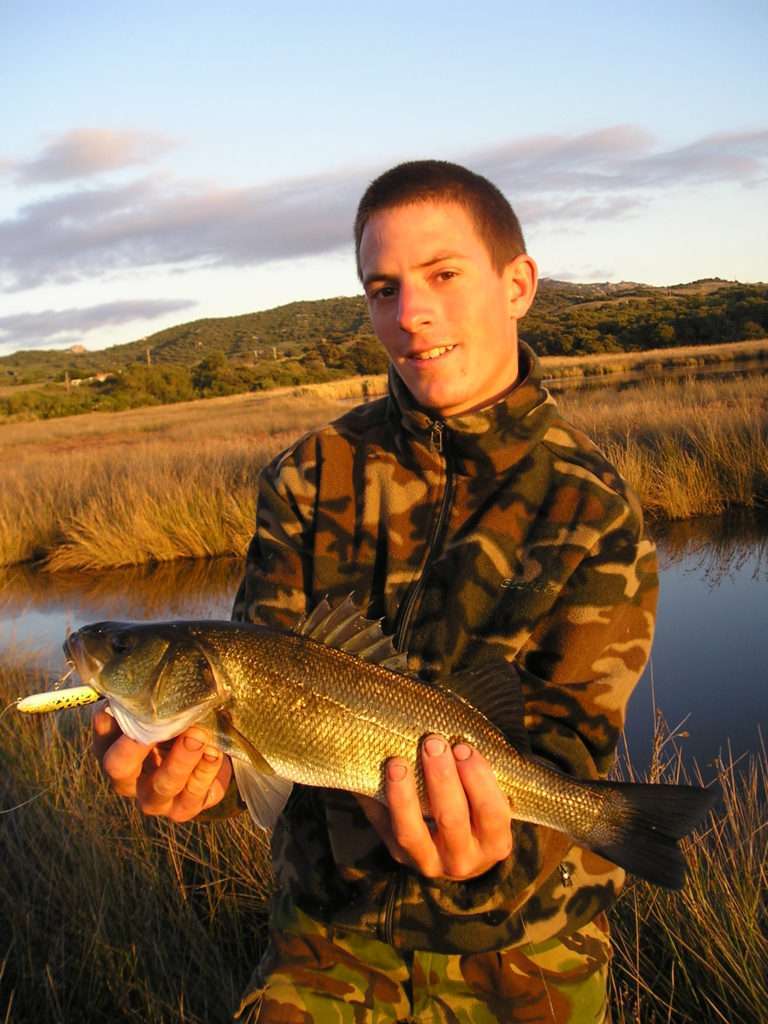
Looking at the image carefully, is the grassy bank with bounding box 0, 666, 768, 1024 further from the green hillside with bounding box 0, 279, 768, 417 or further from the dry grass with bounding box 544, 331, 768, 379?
the green hillside with bounding box 0, 279, 768, 417

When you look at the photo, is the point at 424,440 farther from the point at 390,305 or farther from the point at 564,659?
the point at 564,659

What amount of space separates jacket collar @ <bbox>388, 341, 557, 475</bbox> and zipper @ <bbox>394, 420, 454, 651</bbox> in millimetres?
10

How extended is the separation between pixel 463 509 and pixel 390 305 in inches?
29.2

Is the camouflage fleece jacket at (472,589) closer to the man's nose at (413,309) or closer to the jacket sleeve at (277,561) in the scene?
the jacket sleeve at (277,561)

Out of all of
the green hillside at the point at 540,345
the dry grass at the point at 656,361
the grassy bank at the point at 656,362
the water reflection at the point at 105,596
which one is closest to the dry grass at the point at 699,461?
the water reflection at the point at 105,596

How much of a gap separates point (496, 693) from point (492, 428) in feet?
3.08

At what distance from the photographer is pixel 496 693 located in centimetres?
240

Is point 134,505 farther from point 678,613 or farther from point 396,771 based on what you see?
point 396,771

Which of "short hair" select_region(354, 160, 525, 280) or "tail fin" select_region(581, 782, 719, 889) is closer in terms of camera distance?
"tail fin" select_region(581, 782, 719, 889)

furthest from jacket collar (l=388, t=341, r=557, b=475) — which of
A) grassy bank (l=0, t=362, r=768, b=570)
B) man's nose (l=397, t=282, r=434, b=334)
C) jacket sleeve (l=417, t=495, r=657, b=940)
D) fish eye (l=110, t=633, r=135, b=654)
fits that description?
grassy bank (l=0, t=362, r=768, b=570)

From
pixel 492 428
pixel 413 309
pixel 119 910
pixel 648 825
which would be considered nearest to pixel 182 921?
pixel 119 910

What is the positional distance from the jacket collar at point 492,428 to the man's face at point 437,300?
0.07m

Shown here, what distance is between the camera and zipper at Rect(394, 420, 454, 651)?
2.83m

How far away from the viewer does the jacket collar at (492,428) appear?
9.62ft
